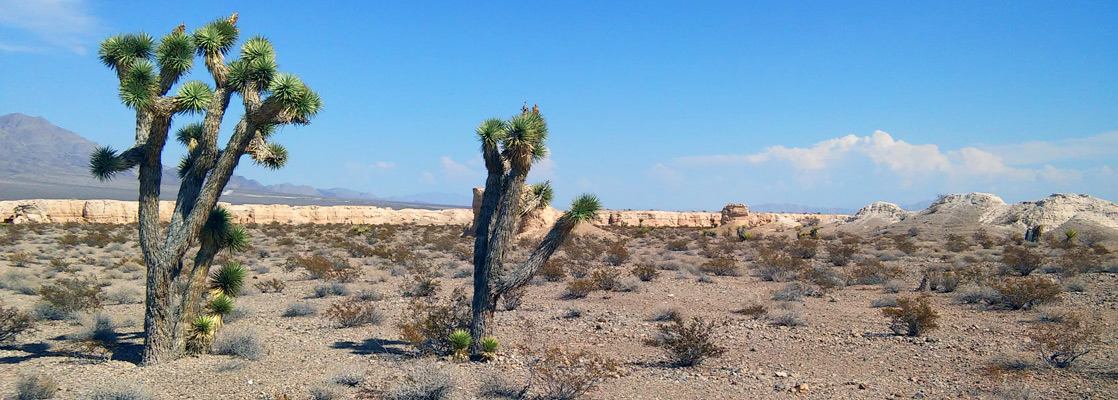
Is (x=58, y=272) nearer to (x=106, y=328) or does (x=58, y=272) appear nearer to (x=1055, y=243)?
(x=106, y=328)

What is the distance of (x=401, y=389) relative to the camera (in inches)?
266

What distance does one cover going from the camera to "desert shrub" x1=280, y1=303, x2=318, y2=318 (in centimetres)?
1236

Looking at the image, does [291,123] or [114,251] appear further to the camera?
[114,251]

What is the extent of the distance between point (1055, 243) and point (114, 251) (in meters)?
39.5

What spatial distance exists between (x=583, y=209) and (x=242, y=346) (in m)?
5.24

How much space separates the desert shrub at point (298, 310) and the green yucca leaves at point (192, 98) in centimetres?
576

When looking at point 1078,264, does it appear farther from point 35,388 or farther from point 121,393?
point 35,388

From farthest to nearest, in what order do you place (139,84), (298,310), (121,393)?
(298,310) → (139,84) → (121,393)

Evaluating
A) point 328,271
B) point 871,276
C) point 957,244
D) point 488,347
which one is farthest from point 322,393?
point 957,244

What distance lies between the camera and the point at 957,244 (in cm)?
2798

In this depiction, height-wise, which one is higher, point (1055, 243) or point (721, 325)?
point (1055, 243)

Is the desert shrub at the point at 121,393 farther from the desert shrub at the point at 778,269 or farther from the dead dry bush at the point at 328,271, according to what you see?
the desert shrub at the point at 778,269

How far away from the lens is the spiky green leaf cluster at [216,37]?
796cm

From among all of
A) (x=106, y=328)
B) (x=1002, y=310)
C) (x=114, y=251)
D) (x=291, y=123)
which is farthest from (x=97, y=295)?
(x=1002, y=310)
